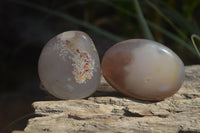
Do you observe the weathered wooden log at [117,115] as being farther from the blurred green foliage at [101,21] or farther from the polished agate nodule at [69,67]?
the blurred green foliage at [101,21]

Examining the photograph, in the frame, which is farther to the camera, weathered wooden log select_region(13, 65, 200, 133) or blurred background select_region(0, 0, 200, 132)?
blurred background select_region(0, 0, 200, 132)

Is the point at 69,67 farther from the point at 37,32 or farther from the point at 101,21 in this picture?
the point at 101,21

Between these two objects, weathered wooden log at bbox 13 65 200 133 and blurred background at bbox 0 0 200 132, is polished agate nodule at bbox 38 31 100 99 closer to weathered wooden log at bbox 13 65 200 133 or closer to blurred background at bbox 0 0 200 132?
weathered wooden log at bbox 13 65 200 133

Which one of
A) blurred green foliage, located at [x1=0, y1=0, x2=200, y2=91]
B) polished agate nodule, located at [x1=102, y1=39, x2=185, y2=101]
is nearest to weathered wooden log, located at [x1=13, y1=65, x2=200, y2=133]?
polished agate nodule, located at [x1=102, y1=39, x2=185, y2=101]

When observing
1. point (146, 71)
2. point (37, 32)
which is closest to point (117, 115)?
point (146, 71)

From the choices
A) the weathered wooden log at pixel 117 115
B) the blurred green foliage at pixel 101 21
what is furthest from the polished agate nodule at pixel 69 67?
the blurred green foliage at pixel 101 21

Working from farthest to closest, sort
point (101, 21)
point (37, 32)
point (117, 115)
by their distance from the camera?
1. point (101, 21)
2. point (37, 32)
3. point (117, 115)

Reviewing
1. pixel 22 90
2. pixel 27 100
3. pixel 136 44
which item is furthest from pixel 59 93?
pixel 22 90
